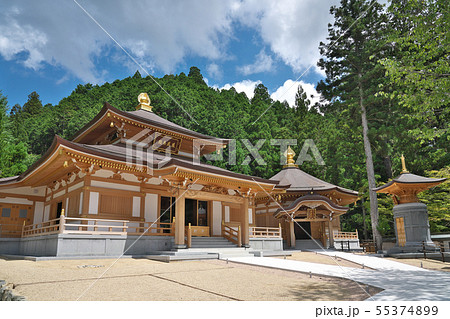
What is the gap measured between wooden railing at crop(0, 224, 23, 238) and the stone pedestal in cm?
2109

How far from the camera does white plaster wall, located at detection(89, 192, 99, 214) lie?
13.7 metres

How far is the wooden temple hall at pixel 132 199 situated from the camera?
1304 cm

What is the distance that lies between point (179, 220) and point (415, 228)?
465 inches

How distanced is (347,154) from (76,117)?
31897 mm

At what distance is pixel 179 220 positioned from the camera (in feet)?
44.8

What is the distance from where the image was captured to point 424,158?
28703 millimetres

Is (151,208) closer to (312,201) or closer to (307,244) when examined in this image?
(312,201)

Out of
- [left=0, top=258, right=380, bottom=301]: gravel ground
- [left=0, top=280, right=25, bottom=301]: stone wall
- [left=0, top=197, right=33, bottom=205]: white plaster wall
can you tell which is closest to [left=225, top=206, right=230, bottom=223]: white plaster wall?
[left=0, top=258, right=380, bottom=301]: gravel ground

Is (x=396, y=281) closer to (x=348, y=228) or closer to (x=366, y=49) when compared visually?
(x=366, y=49)

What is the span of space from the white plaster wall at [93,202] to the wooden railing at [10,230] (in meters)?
6.91

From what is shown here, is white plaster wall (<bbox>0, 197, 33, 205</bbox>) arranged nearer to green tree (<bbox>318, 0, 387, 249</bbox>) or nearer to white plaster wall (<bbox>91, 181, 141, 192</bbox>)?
white plaster wall (<bbox>91, 181, 141, 192</bbox>)

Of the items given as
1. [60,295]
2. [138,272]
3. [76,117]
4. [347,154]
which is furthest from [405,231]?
[76,117]

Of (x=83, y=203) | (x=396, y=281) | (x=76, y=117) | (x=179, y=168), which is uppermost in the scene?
(x=76, y=117)

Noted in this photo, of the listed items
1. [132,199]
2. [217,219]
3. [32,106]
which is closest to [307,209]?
[217,219]
